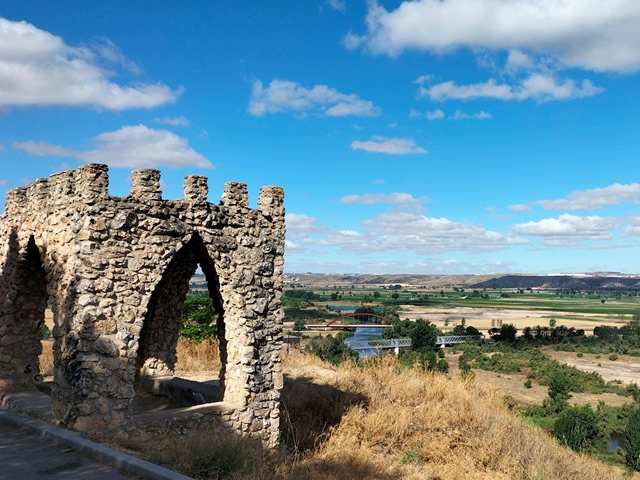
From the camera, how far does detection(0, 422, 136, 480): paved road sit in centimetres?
652

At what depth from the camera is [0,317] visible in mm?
11281

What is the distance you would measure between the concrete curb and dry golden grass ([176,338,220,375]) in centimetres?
808

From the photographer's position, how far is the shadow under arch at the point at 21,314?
36.4ft

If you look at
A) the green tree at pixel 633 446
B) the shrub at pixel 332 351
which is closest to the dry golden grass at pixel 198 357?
the shrub at pixel 332 351

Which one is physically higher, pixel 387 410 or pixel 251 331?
pixel 251 331

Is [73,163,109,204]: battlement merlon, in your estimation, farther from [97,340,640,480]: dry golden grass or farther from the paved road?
[97,340,640,480]: dry golden grass

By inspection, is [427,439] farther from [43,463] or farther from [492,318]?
[492,318]

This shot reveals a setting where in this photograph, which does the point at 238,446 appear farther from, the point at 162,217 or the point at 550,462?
the point at 550,462

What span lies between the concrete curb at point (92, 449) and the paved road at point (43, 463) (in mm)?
81

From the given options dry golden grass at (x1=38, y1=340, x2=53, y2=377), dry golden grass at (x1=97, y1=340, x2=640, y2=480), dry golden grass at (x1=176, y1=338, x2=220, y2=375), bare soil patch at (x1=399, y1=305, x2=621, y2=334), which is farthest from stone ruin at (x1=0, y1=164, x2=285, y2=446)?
bare soil patch at (x1=399, y1=305, x2=621, y2=334)

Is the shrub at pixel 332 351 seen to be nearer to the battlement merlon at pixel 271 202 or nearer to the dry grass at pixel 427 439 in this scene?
the dry grass at pixel 427 439

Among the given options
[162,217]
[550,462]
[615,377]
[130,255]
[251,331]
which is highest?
[162,217]

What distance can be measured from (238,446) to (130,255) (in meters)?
3.18

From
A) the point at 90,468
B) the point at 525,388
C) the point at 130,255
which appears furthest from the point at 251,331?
the point at 525,388
